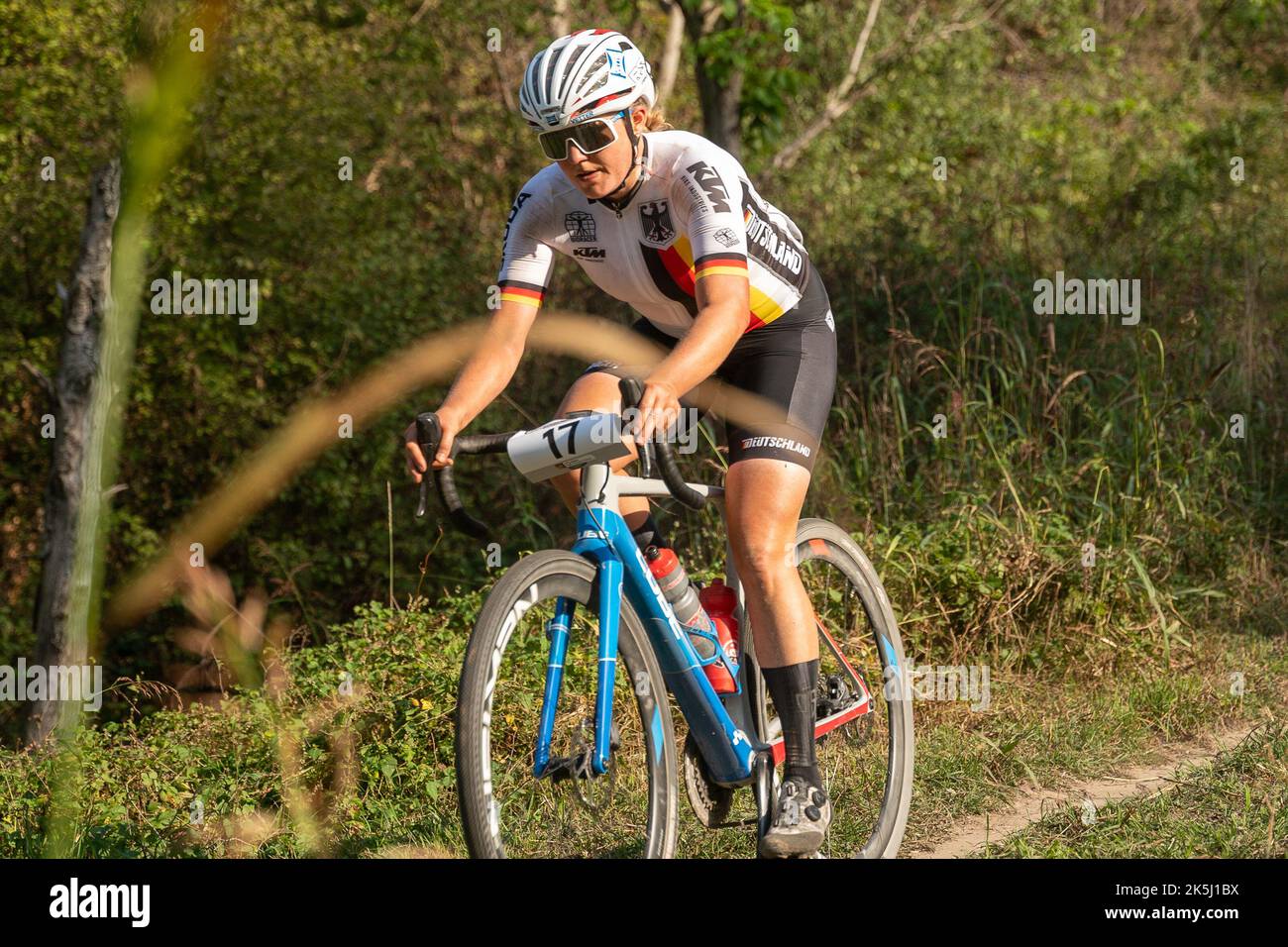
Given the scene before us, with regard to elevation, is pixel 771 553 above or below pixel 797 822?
above

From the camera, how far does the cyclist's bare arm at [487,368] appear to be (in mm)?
3318

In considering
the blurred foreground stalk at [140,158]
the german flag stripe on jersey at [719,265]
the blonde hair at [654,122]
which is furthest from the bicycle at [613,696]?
the blurred foreground stalk at [140,158]

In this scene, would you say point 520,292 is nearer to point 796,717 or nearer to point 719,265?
point 719,265

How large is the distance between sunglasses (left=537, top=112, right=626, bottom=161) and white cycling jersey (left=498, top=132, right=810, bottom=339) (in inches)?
6.8

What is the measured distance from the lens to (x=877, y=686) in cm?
502

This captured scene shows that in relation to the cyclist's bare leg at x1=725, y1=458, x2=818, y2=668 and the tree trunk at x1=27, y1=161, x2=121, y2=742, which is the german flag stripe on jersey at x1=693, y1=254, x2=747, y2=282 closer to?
the cyclist's bare leg at x1=725, y1=458, x2=818, y2=668

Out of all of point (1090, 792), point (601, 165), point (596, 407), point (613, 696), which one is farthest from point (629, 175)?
point (1090, 792)

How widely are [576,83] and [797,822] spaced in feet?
6.26

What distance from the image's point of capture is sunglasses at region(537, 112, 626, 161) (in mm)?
3326

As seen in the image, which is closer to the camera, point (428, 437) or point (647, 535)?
point (428, 437)

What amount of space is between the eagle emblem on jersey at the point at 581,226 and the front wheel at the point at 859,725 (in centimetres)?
105

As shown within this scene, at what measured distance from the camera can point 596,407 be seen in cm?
360

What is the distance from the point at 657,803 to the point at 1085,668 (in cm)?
321

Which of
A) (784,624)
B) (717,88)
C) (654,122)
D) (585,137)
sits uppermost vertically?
(717,88)
